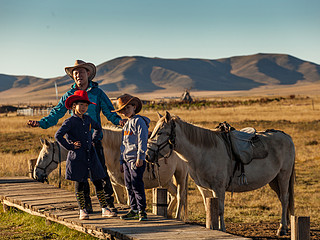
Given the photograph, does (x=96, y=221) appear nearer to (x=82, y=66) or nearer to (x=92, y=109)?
(x=92, y=109)

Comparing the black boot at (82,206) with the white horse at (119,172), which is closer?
the black boot at (82,206)

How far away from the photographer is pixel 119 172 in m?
8.28

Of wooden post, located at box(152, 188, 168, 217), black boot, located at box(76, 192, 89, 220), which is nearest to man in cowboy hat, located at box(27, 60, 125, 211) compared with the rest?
black boot, located at box(76, 192, 89, 220)

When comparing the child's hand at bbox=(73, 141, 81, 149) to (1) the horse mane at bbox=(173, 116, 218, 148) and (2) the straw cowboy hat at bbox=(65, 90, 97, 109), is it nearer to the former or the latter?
(2) the straw cowboy hat at bbox=(65, 90, 97, 109)

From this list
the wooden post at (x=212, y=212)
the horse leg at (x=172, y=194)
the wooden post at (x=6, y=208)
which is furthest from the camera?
the wooden post at (x=6, y=208)

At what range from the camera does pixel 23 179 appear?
1153 centimetres

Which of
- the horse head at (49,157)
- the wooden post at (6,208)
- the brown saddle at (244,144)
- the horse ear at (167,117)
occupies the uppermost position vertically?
the horse ear at (167,117)

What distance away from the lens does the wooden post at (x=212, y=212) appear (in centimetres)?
603

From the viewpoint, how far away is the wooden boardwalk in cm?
581

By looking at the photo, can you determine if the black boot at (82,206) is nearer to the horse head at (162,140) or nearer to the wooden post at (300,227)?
the horse head at (162,140)

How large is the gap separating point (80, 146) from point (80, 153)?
0.38ft

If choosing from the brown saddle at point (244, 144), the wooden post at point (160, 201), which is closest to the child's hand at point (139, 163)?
the wooden post at point (160, 201)

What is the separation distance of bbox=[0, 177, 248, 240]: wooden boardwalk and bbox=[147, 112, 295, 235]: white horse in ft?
3.10

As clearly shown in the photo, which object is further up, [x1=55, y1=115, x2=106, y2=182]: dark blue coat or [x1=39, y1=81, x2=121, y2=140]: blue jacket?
[x1=39, y1=81, x2=121, y2=140]: blue jacket
